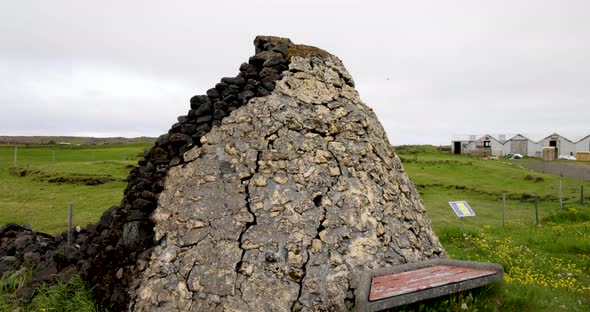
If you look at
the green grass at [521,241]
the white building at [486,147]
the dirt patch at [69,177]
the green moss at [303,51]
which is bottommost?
the green grass at [521,241]

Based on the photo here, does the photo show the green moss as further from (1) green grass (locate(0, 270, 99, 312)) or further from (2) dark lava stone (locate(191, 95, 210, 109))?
(1) green grass (locate(0, 270, 99, 312))

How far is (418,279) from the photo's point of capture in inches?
198

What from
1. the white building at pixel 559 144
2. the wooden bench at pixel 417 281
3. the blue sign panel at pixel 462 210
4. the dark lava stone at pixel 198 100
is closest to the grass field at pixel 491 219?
the wooden bench at pixel 417 281

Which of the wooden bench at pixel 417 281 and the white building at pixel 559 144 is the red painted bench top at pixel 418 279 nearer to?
the wooden bench at pixel 417 281

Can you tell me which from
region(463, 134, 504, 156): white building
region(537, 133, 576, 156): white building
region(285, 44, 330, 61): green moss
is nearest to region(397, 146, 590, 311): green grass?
region(285, 44, 330, 61): green moss

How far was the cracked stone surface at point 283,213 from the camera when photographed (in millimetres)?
4926

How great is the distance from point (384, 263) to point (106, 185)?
645 inches

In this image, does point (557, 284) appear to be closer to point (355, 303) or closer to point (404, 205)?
point (404, 205)

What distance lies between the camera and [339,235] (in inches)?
209

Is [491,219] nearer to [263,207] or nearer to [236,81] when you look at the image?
[236,81]

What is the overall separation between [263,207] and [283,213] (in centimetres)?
25

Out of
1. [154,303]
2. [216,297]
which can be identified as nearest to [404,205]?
[216,297]

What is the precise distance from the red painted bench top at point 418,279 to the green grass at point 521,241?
10.7 inches

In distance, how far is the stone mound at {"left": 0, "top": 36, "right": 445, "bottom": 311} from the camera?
16.3 ft
